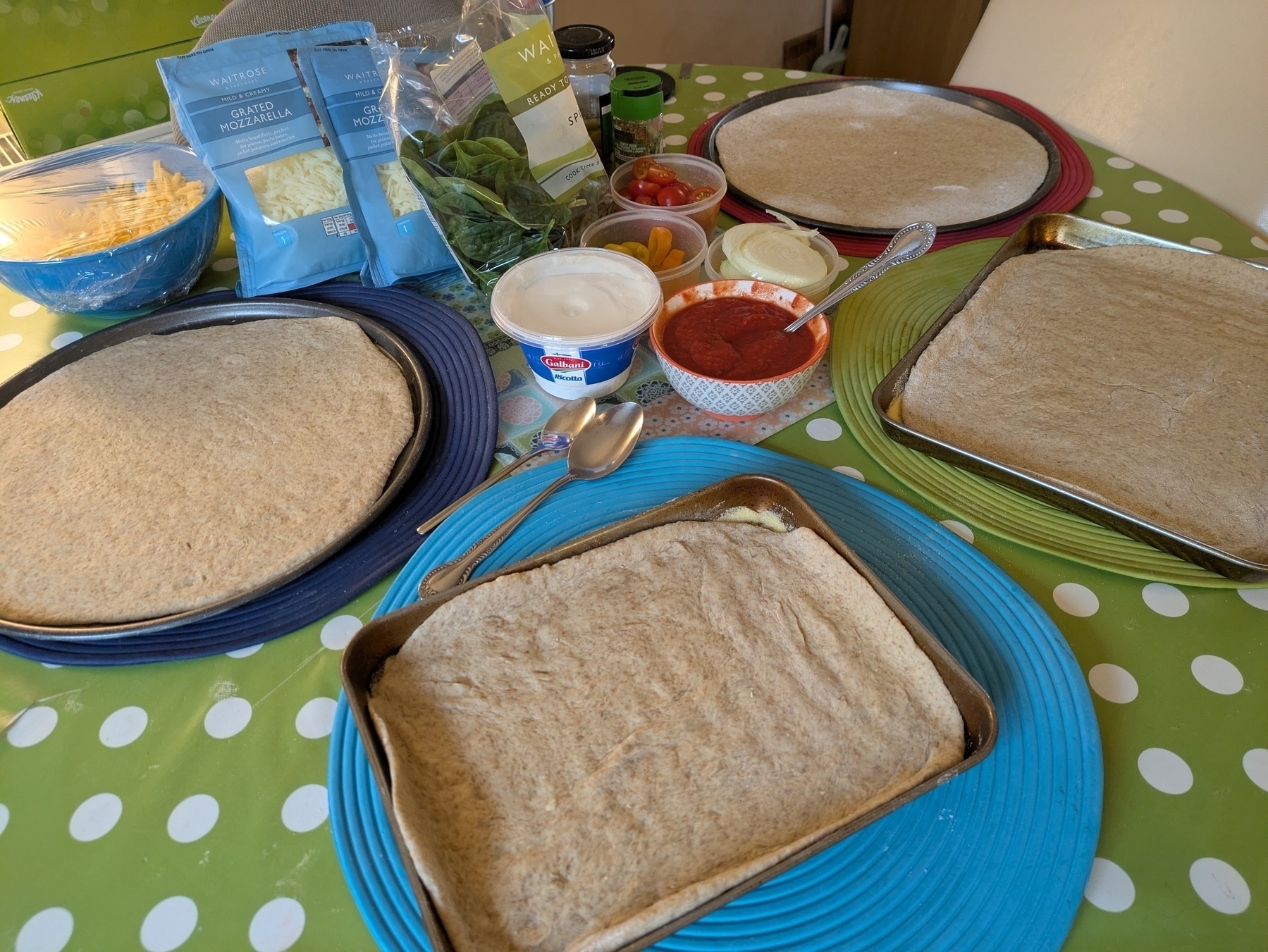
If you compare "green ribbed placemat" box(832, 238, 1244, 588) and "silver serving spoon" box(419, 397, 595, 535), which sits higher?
"silver serving spoon" box(419, 397, 595, 535)

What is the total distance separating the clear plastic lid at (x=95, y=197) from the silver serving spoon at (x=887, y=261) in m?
1.06

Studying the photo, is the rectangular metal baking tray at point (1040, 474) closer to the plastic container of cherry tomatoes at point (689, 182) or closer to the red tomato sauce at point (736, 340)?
the red tomato sauce at point (736, 340)

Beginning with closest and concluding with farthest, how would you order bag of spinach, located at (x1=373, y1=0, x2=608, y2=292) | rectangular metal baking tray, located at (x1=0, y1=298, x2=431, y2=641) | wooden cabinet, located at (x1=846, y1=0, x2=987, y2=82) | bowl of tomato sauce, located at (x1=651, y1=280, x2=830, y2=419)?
rectangular metal baking tray, located at (x1=0, y1=298, x2=431, y2=641) → bowl of tomato sauce, located at (x1=651, y1=280, x2=830, y2=419) → bag of spinach, located at (x1=373, y1=0, x2=608, y2=292) → wooden cabinet, located at (x1=846, y1=0, x2=987, y2=82)

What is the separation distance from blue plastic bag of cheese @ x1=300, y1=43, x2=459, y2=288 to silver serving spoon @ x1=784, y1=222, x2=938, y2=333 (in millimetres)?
647

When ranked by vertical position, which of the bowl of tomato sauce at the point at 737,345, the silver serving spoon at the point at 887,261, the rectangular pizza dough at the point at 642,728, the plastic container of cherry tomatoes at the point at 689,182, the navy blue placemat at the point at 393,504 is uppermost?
the plastic container of cherry tomatoes at the point at 689,182

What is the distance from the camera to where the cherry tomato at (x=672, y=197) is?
4.63 feet

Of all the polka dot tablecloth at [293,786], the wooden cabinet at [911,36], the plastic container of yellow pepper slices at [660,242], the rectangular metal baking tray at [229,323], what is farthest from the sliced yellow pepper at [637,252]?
the wooden cabinet at [911,36]

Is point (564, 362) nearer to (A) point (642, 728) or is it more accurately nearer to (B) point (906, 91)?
Result: (A) point (642, 728)

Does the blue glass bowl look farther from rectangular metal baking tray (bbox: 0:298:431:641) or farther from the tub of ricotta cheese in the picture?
the tub of ricotta cheese

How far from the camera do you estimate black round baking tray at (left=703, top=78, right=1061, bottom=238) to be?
1480 millimetres

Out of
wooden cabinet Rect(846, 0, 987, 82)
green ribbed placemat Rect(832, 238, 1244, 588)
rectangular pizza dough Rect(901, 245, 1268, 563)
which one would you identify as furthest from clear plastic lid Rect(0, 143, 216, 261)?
wooden cabinet Rect(846, 0, 987, 82)

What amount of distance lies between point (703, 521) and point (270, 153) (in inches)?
37.9

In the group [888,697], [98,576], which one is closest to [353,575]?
[98,576]

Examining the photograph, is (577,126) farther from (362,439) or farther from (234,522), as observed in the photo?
(234,522)
